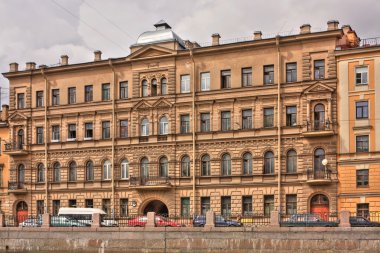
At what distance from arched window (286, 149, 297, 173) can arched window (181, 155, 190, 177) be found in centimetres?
715

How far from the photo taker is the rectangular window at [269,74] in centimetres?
4678

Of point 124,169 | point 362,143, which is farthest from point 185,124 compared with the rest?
point 362,143

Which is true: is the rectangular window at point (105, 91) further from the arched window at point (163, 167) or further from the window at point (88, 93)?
the arched window at point (163, 167)

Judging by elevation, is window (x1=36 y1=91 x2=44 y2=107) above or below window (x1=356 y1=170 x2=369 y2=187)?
above

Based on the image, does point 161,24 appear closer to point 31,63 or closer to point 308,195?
point 31,63

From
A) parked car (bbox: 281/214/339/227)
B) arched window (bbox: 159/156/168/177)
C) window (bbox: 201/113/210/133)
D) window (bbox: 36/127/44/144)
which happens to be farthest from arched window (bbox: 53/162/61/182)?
parked car (bbox: 281/214/339/227)

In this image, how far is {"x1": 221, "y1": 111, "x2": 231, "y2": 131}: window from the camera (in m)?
47.8

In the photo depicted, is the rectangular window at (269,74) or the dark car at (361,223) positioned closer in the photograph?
the dark car at (361,223)

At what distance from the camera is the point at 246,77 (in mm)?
47656

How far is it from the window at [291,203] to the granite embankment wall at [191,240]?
9676 mm

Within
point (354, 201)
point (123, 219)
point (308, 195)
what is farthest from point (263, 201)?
point (123, 219)

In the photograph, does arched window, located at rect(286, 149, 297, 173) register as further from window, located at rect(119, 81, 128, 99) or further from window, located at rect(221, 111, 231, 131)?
window, located at rect(119, 81, 128, 99)

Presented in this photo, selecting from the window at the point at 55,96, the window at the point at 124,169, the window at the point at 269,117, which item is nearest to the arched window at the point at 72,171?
the window at the point at 124,169

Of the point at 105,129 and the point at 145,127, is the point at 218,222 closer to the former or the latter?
the point at 145,127
